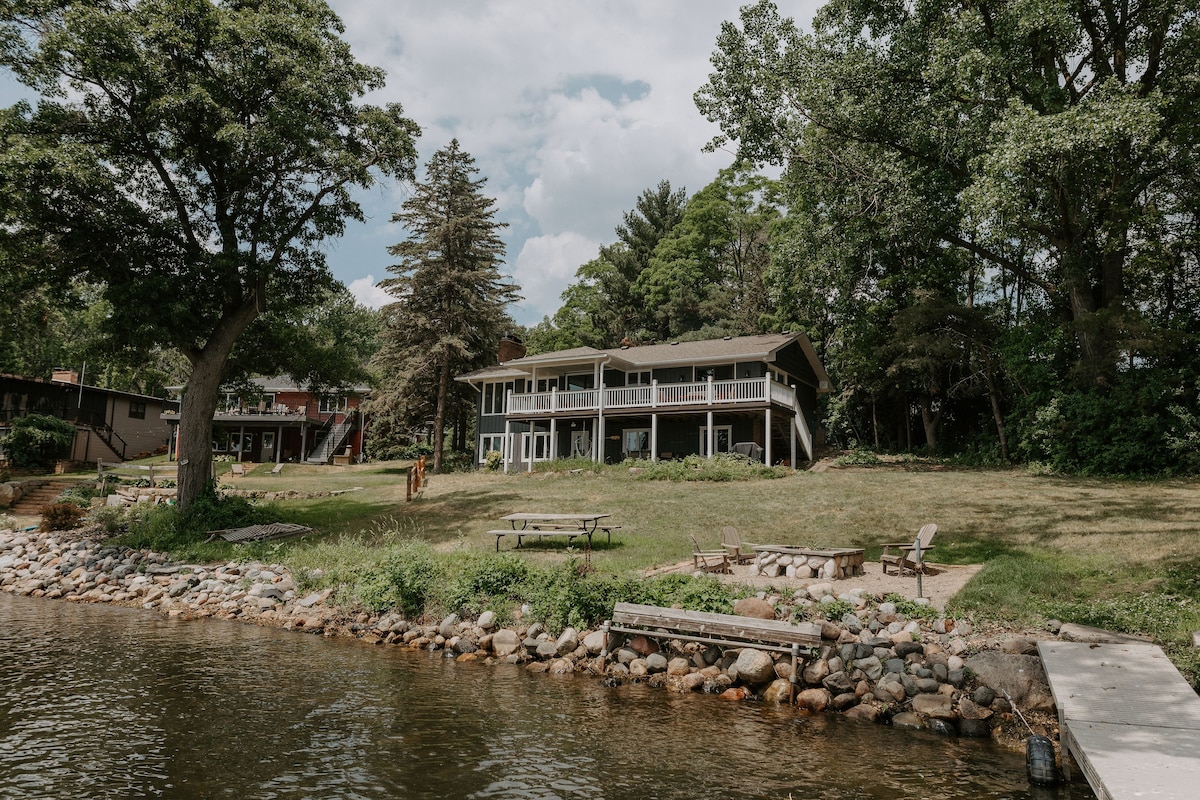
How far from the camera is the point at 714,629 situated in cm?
877

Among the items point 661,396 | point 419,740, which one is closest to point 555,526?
point 419,740

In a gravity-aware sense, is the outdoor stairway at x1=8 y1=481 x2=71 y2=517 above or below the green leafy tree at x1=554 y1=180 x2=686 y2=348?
below

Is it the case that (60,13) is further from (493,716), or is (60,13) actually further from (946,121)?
(946,121)

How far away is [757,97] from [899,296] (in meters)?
14.6

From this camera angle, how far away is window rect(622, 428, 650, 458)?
3100cm

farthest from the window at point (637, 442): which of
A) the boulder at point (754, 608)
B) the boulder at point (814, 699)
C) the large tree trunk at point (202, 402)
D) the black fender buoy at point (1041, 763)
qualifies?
the black fender buoy at point (1041, 763)

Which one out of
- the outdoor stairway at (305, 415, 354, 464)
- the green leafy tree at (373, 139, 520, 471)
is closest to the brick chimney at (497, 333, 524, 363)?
the green leafy tree at (373, 139, 520, 471)

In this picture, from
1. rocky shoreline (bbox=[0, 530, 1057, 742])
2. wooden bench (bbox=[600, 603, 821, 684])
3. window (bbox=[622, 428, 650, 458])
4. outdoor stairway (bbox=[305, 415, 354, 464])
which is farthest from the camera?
outdoor stairway (bbox=[305, 415, 354, 464])

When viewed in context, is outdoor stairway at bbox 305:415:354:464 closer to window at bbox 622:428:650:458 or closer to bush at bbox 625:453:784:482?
window at bbox 622:428:650:458

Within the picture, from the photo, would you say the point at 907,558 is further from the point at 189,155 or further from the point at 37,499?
the point at 37,499

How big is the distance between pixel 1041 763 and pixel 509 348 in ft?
105

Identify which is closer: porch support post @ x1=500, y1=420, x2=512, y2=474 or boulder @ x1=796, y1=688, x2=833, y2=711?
boulder @ x1=796, y1=688, x2=833, y2=711

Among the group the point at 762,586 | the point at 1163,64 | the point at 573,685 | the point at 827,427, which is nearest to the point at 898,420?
the point at 827,427

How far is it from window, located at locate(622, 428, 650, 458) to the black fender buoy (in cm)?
2467
